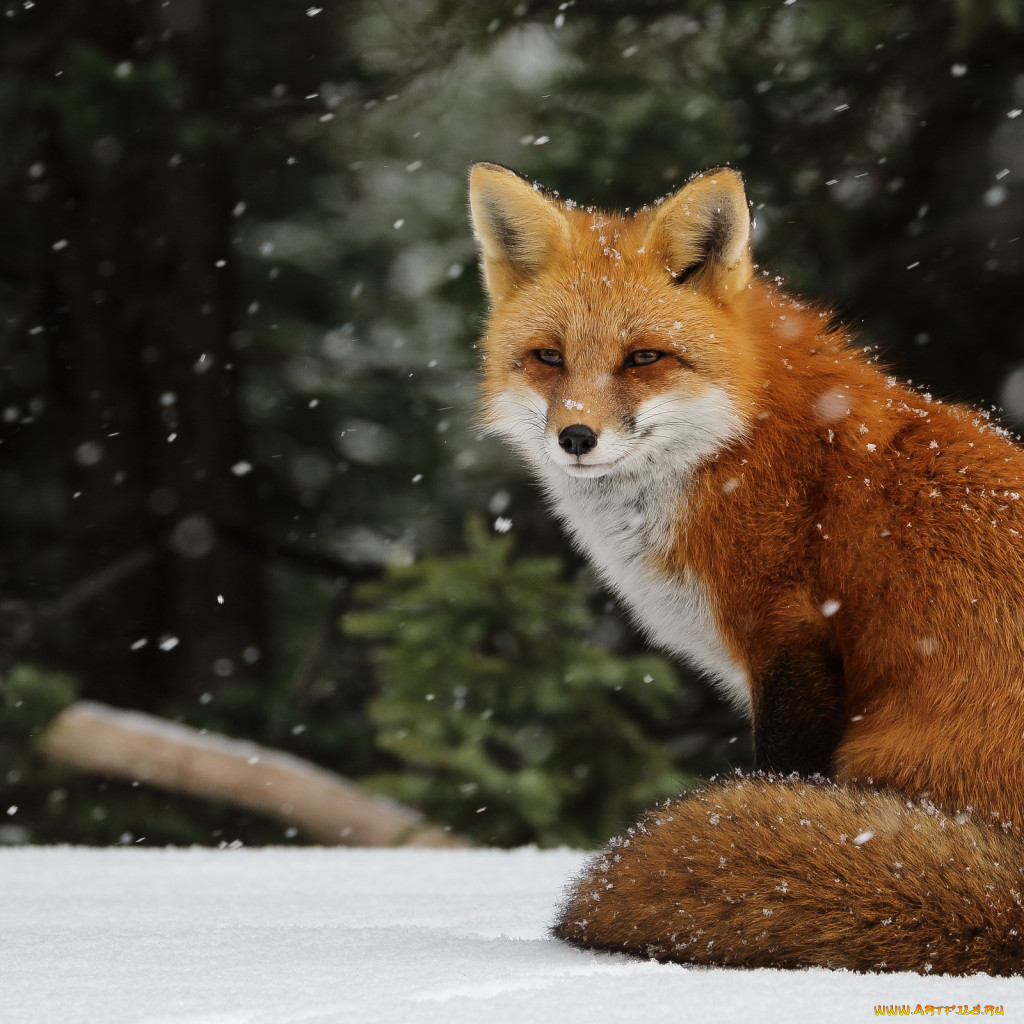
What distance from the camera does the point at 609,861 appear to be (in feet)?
7.00

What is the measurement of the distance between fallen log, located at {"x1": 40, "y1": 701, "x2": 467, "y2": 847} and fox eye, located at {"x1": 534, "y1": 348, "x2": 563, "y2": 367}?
292 centimetres

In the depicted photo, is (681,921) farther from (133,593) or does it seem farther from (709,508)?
(133,593)

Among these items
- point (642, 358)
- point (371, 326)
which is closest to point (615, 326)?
point (642, 358)

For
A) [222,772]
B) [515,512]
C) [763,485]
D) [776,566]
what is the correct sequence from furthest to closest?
[515,512] → [222,772] → [763,485] → [776,566]

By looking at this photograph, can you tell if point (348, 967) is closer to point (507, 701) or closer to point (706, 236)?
point (706, 236)

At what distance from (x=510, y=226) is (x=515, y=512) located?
3.53 metres

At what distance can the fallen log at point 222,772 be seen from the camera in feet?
18.1

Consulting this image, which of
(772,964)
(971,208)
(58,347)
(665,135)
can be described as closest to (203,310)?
(58,347)

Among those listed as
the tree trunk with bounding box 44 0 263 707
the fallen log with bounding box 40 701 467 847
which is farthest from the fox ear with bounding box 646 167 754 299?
the tree trunk with bounding box 44 0 263 707

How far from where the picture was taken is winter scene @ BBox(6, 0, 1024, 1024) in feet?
6.54

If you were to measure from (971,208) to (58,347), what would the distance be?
5509mm

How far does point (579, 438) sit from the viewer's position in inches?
111

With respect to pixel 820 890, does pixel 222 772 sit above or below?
below

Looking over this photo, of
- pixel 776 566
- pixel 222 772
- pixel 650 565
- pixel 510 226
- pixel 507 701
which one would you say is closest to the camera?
pixel 776 566
